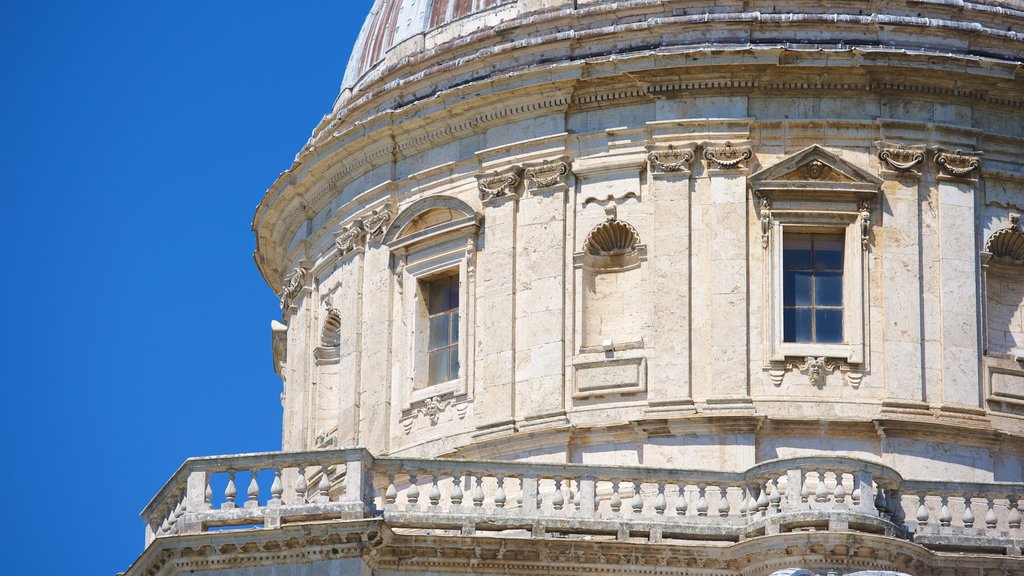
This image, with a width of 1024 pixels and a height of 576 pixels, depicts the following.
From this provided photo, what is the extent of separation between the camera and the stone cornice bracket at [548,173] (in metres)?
48.1

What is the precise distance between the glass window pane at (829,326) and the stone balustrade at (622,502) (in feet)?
21.0

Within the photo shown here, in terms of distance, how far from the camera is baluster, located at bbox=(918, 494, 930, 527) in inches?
1560

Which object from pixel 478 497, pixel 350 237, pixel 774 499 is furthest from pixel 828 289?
pixel 478 497

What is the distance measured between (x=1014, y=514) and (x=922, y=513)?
4.15 feet

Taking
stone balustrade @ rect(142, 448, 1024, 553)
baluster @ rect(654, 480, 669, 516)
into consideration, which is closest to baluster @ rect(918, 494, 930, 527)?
stone balustrade @ rect(142, 448, 1024, 553)

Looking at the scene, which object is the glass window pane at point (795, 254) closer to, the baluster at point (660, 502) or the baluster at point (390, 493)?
the baluster at point (660, 502)

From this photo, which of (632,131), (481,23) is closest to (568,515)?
(632,131)

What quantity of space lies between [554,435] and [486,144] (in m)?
5.78

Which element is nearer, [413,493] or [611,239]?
[413,493]

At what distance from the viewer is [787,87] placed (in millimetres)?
47625

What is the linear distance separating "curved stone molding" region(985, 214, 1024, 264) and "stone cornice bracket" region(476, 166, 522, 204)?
25.1 ft

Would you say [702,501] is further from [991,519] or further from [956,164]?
[956,164]

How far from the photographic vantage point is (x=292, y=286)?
54.3 m

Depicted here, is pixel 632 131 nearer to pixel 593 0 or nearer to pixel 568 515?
pixel 593 0
